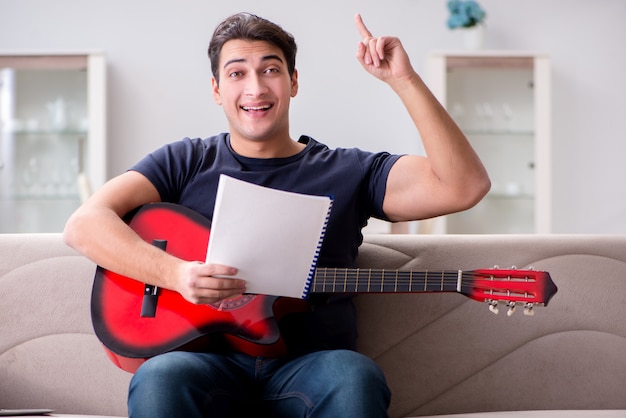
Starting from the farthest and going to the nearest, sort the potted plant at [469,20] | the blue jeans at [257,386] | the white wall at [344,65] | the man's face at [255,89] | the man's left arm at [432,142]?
the white wall at [344,65], the potted plant at [469,20], the man's face at [255,89], the man's left arm at [432,142], the blue jeans at [257,386]

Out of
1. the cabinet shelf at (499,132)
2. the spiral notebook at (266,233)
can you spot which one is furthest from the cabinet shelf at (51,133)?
the spiral notebook at (266,233)

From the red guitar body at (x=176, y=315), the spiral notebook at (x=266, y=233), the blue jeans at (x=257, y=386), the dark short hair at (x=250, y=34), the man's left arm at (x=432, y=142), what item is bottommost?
the blue jeans at (x=257, y=386)

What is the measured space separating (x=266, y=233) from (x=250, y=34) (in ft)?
1.93

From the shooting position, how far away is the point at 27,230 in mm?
4281

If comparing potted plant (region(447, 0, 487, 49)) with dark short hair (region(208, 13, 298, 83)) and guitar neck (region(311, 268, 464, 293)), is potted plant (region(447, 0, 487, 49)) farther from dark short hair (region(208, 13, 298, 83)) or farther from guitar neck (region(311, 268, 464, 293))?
guitar neck (region(311, 268, 464, 293))

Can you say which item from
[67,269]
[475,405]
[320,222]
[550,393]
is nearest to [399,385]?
[475,405]

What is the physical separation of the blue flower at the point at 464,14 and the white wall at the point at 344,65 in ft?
0.55

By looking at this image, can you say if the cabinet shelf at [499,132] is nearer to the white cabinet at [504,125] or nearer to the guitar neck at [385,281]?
the white cabinet at [504,125]

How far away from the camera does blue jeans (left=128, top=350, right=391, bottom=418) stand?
1.32 m

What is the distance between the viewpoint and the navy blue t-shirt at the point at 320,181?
1.63m

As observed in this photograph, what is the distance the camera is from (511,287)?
1471 mm

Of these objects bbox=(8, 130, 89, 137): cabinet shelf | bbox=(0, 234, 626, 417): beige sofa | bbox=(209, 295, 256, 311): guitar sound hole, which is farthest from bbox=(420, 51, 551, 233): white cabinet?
bbox=(209, 295, 256, 311): guitar sound hole

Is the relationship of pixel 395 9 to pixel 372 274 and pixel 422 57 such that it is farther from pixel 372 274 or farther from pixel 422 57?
pixel 372 274

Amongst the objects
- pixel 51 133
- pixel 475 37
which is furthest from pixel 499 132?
pixel 51 133
